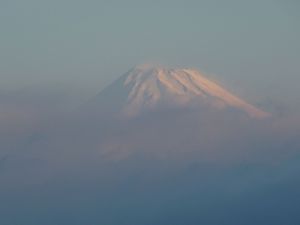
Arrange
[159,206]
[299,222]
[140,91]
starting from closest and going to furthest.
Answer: [299,222] → [159,206] → [140,91]

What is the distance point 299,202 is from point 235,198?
4610 mm

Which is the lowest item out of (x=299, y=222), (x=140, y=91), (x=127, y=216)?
(x=299, y=222)

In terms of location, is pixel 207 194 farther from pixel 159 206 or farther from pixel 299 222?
pixel 299 222

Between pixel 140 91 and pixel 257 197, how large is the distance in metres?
12.2

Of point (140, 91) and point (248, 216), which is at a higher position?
point (140, 91)

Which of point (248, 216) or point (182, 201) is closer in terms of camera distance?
point (248, 216)

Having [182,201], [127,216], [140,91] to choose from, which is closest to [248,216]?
[182,201]

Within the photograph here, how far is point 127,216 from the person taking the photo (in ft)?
172

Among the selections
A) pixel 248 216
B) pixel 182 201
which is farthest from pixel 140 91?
pixel 248 216

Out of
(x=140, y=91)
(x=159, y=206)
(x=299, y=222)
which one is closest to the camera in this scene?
(x=299, y=222)

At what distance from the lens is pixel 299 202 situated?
1987 inches

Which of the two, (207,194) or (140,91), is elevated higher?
(140,91)

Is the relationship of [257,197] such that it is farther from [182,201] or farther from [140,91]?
[140,91]

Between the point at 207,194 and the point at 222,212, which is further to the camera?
the point at 207,194
